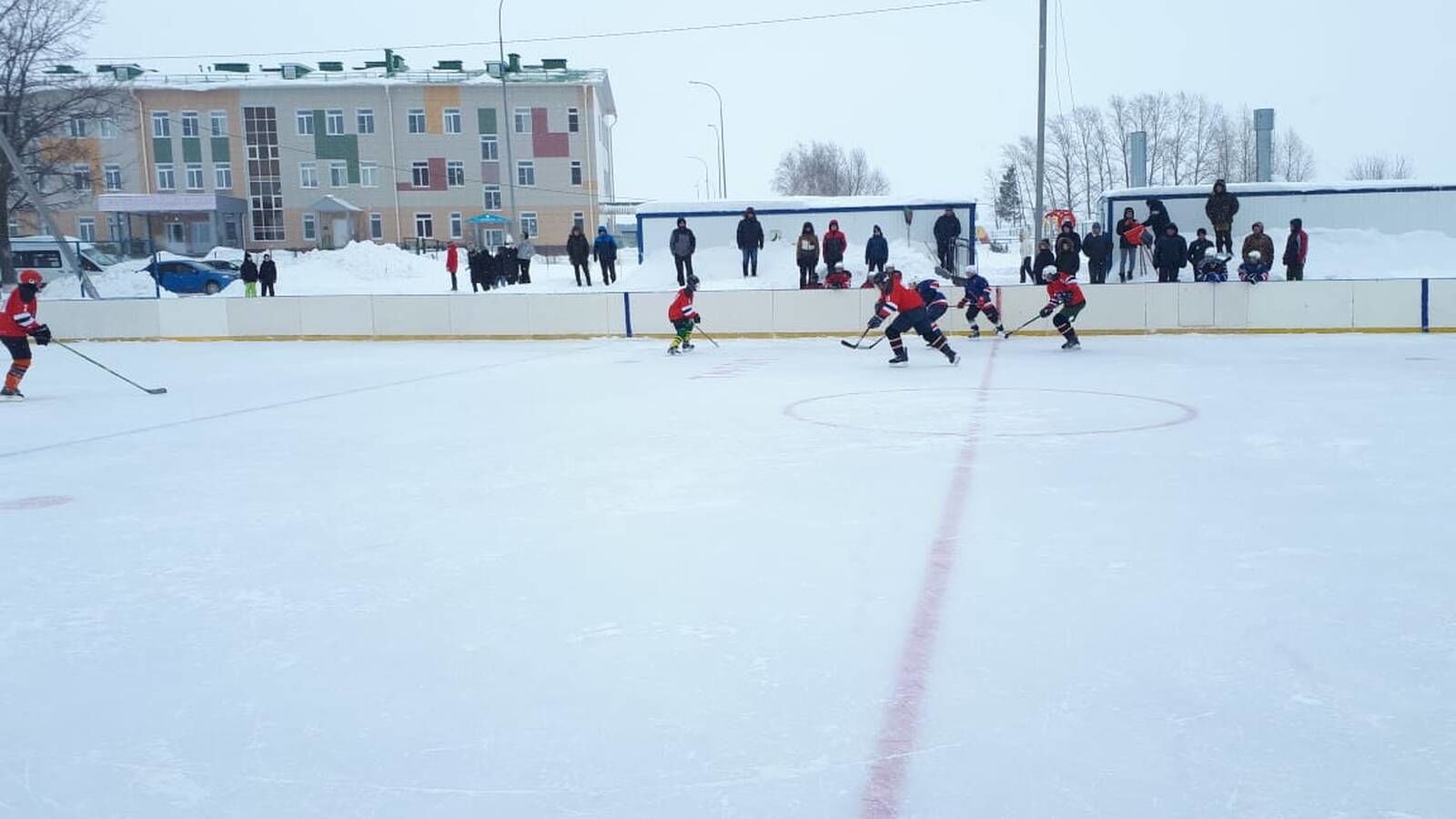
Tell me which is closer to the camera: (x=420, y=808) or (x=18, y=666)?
(x=420, y=808)

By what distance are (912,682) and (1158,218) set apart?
17283mm

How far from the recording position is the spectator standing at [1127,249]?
18.7 meters

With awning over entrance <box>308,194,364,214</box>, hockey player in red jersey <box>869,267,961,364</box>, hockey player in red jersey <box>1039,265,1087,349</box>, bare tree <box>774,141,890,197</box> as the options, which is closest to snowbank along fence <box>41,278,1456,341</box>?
hockey player in red jersey <box>1039,265,1087,349</box>

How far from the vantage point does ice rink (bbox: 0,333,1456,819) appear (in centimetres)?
254

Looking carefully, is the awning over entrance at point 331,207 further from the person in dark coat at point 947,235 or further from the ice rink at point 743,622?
the ice rink at point 743,622

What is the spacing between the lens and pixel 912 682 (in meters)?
3.05

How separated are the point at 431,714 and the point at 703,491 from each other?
2.84 metres

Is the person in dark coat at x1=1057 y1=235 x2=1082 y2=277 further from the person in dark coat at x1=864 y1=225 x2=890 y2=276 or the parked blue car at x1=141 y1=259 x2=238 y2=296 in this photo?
the parked blue car at x1=141 y1=259 x2=238 y2=296

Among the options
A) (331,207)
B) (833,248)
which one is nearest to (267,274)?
(833,248)

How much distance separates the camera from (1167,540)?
454cm

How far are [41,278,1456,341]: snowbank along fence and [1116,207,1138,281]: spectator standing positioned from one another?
2.80 meters

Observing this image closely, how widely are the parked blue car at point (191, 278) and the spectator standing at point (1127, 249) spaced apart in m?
20.7

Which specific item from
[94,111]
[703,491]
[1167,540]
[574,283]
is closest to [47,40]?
[94,111]

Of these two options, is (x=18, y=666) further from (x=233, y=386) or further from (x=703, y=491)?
(x=233, y=386)
